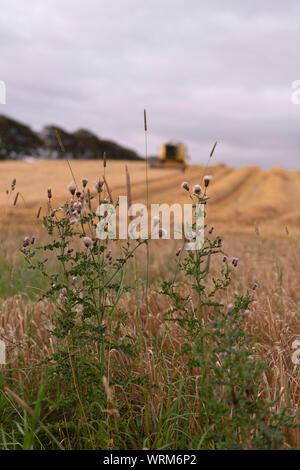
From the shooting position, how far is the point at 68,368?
79.4 inches

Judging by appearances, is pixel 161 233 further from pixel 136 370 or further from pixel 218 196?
pixel 218 196

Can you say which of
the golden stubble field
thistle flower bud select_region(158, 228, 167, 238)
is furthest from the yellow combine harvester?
thistle flower bud select_region(158, 228, 167, 238)

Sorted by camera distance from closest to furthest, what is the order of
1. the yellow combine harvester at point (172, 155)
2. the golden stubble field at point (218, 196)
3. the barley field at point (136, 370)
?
the barley field at point (136, 370), the golden stubble field at point (218, 196), the yellow combine harvester at point (172, 155)

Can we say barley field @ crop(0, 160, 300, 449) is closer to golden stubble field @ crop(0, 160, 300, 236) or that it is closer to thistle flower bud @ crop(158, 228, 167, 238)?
thistle flower bud @ crop(158, 228, 167, 238)

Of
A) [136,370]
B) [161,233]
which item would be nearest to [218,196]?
[136,370]

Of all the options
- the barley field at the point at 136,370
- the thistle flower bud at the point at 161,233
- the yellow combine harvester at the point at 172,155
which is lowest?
the barley field at the point at 136,370

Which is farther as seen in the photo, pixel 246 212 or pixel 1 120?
pixel 1 120

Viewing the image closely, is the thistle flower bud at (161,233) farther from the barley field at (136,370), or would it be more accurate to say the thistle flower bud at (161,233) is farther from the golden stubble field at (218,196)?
the golden stubble field at (218,196)

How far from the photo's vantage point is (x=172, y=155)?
31.7 m

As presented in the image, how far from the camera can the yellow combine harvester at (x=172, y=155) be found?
1237 inches

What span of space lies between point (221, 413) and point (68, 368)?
86cm

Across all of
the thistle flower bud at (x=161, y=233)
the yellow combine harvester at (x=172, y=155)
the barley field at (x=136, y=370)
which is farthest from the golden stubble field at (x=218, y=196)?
the yellow combine harvester at (x=172, y=155)
